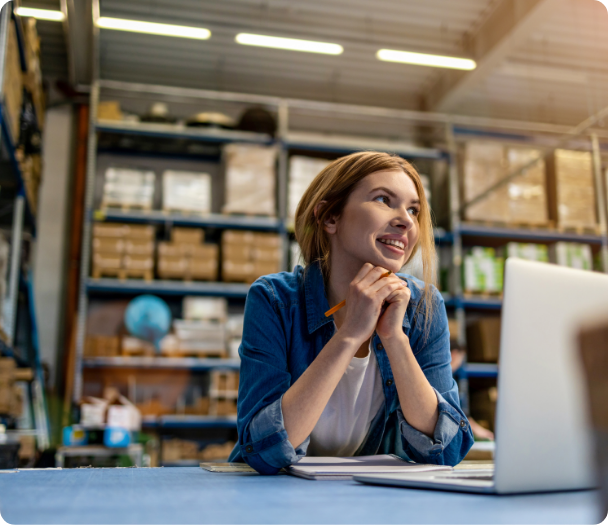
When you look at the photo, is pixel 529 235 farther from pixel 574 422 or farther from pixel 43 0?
pixel 574 422

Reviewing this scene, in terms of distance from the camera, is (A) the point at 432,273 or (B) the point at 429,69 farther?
(B) the point at 429,69

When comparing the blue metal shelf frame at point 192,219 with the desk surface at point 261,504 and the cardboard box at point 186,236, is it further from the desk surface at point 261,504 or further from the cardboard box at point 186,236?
the desk surface at point 261,504

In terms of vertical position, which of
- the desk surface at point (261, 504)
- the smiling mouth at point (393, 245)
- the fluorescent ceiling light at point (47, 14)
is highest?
the fluorescent ceiling light at point (47, 14)

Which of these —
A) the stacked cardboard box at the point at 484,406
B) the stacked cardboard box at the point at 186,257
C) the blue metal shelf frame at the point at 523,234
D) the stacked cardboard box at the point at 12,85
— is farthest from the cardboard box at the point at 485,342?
the stacked cardboard box at the point at 12,85

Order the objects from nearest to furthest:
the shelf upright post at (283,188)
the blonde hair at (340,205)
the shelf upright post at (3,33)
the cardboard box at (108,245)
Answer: the blonde hair at (340,205), the shelf upright post at (3,33), the cardboard box at (108,245), the shelf upright post at (283,188)

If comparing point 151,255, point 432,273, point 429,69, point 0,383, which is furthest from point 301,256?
point 429,69

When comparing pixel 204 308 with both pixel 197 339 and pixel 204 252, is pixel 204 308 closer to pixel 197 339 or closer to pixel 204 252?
pixel 197 339

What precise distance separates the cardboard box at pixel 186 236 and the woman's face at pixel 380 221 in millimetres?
4479

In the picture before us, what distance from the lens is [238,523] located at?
22.6 inches

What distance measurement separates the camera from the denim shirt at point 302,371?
1241 millimetres

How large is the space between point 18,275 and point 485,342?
184 inches

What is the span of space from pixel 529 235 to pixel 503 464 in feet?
20.8

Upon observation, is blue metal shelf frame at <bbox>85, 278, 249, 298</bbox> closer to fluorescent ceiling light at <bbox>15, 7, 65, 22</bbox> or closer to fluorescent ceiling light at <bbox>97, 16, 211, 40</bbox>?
fluorescent ceiling light at <bbox>97, 16, 211, 40</bbox>

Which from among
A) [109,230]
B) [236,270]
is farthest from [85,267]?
[236,270]
